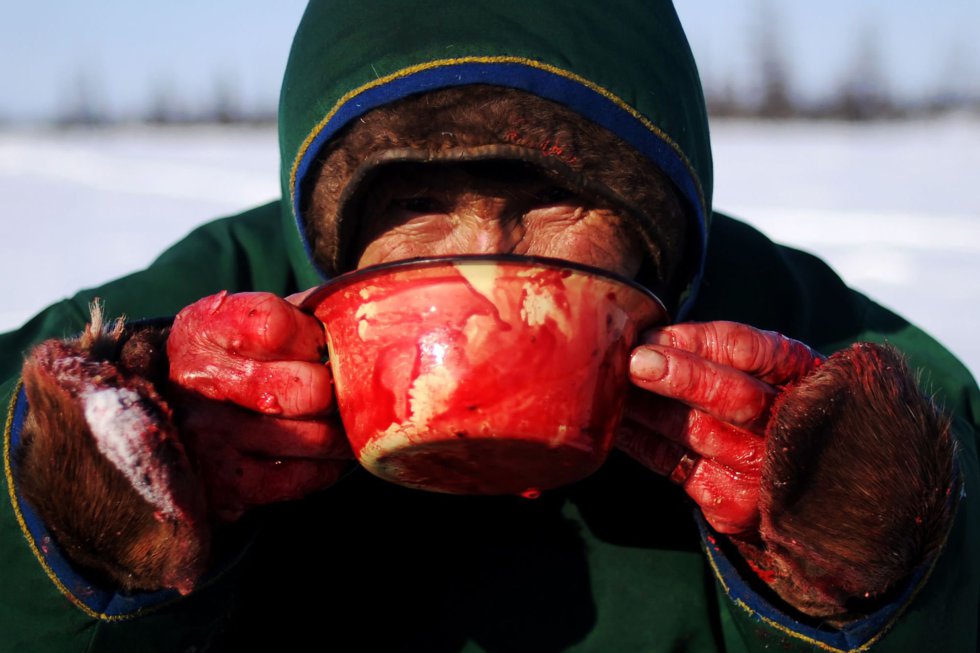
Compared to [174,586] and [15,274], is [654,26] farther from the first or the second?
[15,274]

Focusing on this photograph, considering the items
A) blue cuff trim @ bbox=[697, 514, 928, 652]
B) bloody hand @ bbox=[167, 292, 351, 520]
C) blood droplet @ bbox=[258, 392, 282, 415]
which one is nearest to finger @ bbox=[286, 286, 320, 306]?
bloody hand @ bbox=[167, 292, 351, 520]

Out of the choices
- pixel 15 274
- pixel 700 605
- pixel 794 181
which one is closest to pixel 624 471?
pixel 700 605

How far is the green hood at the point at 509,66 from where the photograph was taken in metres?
1.37

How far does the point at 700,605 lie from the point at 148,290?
3.82 ft

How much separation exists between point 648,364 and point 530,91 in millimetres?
471

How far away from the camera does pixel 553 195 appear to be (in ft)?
4.77

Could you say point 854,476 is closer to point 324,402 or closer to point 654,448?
point 654,448

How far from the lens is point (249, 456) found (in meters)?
1.21

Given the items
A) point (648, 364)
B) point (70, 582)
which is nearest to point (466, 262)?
point (648, 364)

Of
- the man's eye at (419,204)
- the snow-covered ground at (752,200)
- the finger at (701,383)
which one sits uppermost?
the man's eye at (419,204)

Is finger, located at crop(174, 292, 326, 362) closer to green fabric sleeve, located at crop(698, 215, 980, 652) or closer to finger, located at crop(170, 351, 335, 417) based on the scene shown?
finger, located at crop(170, 351, 335, 417)

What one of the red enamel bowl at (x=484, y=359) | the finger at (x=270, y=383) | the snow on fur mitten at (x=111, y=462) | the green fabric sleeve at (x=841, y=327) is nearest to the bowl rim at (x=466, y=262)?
the red enamel bowl at (x=484, y=359)

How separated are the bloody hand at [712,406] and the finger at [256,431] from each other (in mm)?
380

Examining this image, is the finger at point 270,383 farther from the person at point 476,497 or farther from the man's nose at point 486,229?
the man's nose at point 486,229
